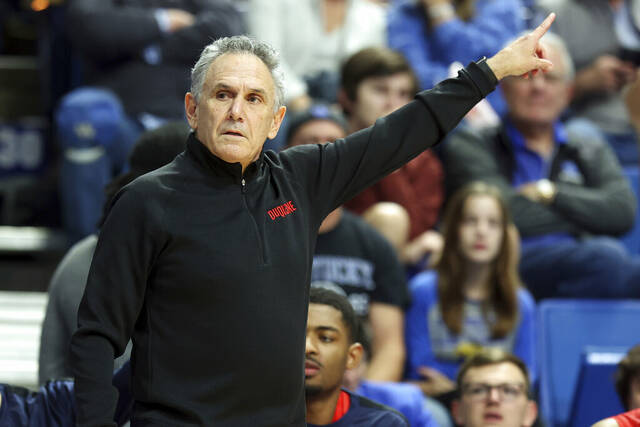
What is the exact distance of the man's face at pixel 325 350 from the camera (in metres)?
2.28

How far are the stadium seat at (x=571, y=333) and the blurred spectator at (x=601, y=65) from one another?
49.5 inches

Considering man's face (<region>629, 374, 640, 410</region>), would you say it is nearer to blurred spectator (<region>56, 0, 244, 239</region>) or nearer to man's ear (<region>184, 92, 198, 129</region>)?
man's ear (<region>184, 92, 198, 129</region>)

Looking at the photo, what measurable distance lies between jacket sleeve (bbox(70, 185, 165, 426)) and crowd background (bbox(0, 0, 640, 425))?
1.53 m

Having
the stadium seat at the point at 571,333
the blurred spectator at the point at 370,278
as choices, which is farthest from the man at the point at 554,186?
the blurred spectator at the point at 370,278

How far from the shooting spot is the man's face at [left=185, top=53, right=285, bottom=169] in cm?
176

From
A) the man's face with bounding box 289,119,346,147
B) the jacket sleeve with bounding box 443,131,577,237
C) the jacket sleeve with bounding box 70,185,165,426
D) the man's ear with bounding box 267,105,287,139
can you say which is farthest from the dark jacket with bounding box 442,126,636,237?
the jacket sleeve with bounding box 70,185,165,426

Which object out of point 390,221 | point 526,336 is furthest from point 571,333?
point 390,221

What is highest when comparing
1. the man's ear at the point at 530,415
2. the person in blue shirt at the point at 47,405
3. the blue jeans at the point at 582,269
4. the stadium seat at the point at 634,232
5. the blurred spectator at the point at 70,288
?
the stadium seat at the point at 634,232

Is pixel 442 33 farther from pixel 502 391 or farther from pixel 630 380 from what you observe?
pixel 630 380

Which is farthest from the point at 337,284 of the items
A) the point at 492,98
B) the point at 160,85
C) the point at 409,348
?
the point at 492,98

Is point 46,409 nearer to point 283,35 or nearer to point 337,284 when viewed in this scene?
point 337,284

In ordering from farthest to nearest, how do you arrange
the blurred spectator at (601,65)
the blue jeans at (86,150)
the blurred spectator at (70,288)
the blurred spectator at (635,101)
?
the blurred spectator at (601,65) < the blue jeans at (86,150) < the blurred spectator at (70,288) < the blurred spectator at (635,101)

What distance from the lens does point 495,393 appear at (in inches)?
116

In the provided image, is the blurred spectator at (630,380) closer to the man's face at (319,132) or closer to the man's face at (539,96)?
the man's face at (319,132)
